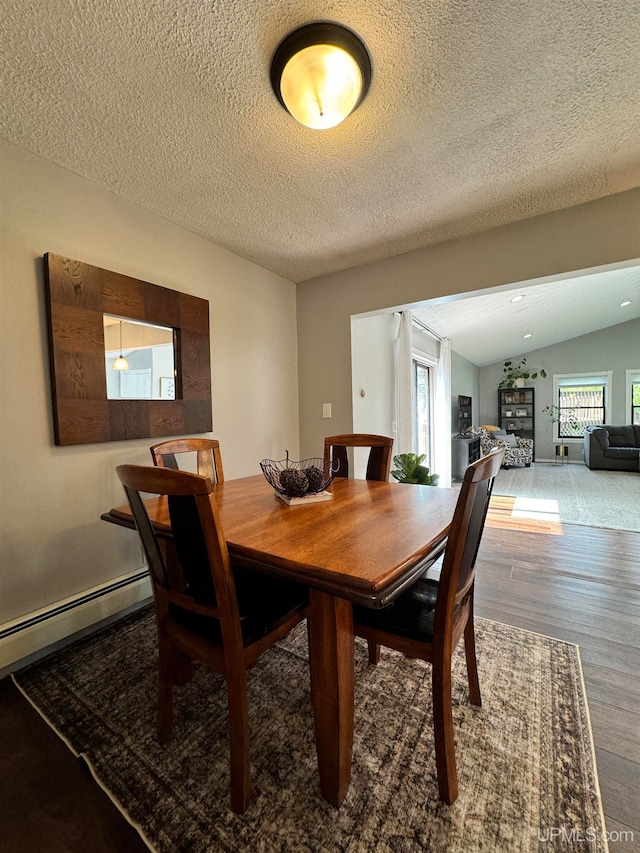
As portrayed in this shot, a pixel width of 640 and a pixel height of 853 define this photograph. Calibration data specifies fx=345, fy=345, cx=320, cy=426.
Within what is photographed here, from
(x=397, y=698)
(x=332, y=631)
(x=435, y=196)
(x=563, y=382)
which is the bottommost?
(x=397, y=698)

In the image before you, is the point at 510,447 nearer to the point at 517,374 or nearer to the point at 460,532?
the point at 517,374

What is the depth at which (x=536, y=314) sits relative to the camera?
18.2ft

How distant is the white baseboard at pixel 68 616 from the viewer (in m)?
1.52

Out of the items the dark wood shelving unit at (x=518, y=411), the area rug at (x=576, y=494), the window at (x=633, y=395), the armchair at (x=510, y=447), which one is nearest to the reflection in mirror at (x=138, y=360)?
the area rug at (x=576, y=494)

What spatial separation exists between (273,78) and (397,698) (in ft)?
7.66

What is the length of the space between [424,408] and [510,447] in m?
3.15

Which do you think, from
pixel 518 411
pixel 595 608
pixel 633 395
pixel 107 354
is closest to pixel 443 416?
pixel 595 608

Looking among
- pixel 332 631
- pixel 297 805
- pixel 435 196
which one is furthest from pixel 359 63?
pixel 297 805

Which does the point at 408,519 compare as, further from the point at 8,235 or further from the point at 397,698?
the point at 8,235

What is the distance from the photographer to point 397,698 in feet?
4.49

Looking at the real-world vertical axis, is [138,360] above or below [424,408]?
above

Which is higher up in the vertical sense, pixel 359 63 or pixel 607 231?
pixel 359 63

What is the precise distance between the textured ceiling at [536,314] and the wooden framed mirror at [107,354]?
7.06 feet

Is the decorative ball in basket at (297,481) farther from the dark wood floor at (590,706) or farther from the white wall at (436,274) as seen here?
the white wall at (436,274)
